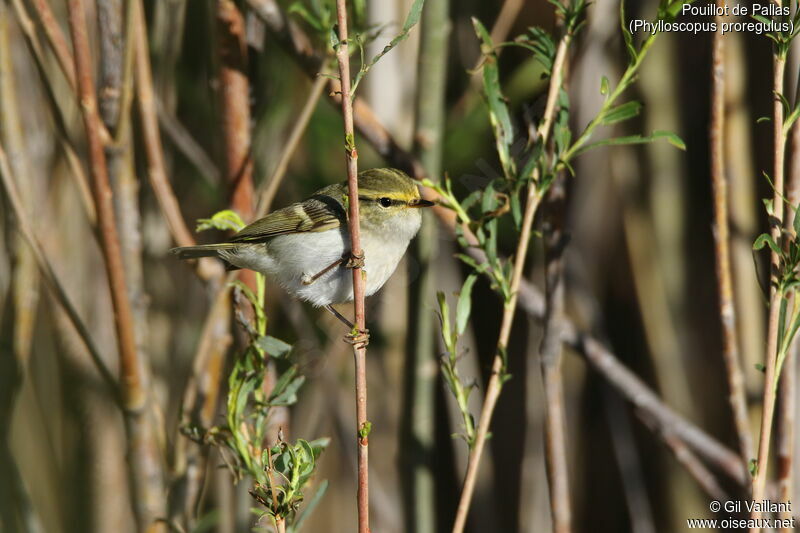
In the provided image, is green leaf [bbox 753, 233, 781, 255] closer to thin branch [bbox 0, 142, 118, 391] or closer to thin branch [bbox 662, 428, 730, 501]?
thin branch [bbox 662, 428, 730, 501]

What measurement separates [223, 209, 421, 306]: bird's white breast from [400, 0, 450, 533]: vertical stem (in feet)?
0.23

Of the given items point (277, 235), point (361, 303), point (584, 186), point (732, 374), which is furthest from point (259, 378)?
point (584, 186)

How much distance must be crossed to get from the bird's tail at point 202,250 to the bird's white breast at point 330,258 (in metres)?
0.02

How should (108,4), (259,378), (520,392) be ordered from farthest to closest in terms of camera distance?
(520,392), (108,4), (259,378)

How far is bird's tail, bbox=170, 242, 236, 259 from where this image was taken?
1606 mm

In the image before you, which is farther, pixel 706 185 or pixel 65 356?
pixel 706 185

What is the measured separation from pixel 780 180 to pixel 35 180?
180 cm

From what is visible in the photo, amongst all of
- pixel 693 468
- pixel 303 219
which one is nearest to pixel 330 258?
pixel 303 219

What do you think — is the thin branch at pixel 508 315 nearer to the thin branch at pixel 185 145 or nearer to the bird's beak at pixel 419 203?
the bird's beak at pixel 419 203

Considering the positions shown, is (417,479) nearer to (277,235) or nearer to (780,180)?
(277,235)

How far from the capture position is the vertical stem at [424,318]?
1.55 m

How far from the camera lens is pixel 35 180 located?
Result: 2008 millimetres

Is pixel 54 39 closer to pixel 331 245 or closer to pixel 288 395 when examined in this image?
pixel 331 245

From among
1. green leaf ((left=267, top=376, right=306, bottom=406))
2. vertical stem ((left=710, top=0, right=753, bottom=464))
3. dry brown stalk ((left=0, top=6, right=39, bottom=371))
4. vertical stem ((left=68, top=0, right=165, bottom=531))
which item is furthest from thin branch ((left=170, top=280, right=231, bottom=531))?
vertical stem ((left=710, top=0, right=753, bottom=464))
